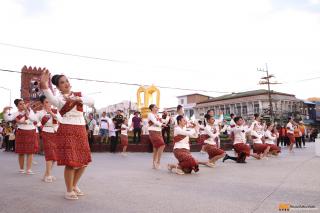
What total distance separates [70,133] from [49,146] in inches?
97.8

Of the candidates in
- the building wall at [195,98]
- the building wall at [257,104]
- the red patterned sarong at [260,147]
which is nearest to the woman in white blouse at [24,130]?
the red patterned sarong at [260,147]

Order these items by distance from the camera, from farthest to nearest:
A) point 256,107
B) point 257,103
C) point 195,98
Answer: point 195,98 → point 256,107 → point 257,103

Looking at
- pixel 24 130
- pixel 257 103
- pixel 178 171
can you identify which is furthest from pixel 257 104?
pixel 24 130

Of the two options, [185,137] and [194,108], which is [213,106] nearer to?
[194,108]

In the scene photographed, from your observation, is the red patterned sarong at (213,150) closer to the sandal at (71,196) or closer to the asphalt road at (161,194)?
the asphalt road at (161,194)

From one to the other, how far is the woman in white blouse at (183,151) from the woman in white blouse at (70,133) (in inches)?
131

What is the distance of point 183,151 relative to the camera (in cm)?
791

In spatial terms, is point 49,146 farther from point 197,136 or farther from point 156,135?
point 197,136

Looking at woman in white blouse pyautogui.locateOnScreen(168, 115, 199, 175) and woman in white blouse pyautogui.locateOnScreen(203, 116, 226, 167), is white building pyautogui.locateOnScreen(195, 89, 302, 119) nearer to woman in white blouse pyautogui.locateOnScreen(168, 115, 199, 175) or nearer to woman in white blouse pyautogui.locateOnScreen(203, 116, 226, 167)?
woman in white blouse pyautogui.locateOnScreen(203, 116, 226, 167)

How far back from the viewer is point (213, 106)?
63.0 m

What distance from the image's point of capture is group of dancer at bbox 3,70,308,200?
15.1 ft

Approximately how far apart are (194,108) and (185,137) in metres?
58.3

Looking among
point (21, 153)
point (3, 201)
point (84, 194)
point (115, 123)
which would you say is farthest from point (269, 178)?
point (115, 123)

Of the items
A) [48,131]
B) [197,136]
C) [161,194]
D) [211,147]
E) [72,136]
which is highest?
[48,131]
